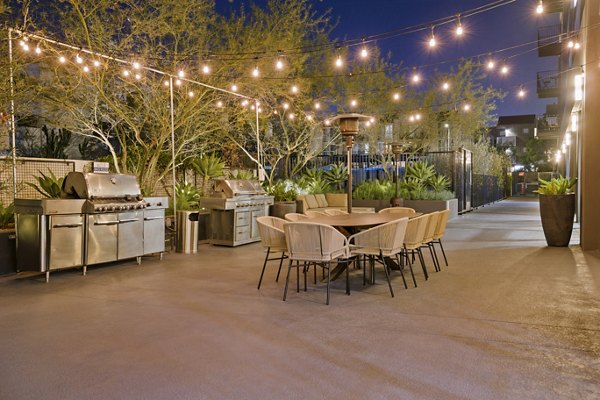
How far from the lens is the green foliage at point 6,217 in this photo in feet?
21.1

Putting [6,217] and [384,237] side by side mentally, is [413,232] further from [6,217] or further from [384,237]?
[6,217]

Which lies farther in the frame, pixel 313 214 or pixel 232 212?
pixel 232 212

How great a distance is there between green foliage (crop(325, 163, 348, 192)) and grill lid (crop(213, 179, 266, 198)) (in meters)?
6.20

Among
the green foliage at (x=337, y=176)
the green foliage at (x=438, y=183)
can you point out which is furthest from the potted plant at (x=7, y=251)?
the green foliage at (x=438, y=183)

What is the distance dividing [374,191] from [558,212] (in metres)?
6.63

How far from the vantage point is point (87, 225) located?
614 cm

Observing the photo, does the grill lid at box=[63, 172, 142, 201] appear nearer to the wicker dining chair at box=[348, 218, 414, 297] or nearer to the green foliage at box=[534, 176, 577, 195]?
the wicker dining chair at box=[348, 218, 414, 297]

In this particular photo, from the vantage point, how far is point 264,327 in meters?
3.89

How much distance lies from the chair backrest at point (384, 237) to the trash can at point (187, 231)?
152 inches

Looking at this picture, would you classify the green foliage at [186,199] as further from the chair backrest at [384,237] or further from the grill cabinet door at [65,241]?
the chair backrest at [384,237]

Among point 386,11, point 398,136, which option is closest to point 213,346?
point 386,11

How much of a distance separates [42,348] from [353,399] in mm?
2326

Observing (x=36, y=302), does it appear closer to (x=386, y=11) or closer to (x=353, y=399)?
(x=353, y=399)

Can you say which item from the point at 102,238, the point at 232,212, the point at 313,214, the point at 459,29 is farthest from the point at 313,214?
the point at 459,29
